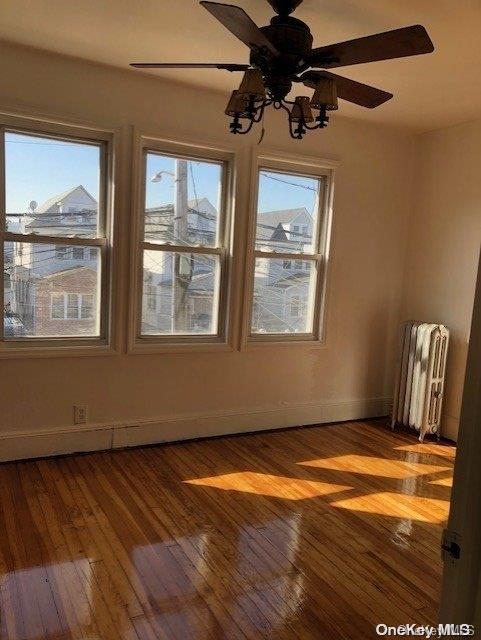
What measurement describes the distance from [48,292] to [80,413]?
2.93ft

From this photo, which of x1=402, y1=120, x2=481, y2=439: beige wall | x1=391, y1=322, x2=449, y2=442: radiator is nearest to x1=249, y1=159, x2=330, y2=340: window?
x1=391, y1=322, x2=449, y2=442: radiator

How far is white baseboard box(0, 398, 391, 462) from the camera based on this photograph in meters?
3.41

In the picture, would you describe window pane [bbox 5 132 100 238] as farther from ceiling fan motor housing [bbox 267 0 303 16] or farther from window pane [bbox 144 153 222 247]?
ceiling fan motor housing [bbox 267 0 303 16]

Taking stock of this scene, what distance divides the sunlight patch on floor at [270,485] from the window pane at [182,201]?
5.80ft

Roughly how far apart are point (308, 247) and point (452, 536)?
12.5 feet

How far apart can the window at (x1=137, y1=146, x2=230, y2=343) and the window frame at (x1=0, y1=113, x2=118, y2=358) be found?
25 cm

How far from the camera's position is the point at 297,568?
234 centimetres

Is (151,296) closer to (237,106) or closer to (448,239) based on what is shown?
(237,106)

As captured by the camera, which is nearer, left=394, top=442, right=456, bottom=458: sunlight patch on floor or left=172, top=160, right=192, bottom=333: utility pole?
left=172, top=160, right=192, bottom=333: utility pole

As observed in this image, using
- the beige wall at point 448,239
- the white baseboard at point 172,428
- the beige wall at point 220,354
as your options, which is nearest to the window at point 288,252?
the beige wall at point 220,354

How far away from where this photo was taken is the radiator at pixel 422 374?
164 inches

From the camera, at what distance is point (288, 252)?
4227 mm

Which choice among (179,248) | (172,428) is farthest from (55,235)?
(172,428)

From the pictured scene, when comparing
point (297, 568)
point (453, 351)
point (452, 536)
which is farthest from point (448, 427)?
point (452, 536)
